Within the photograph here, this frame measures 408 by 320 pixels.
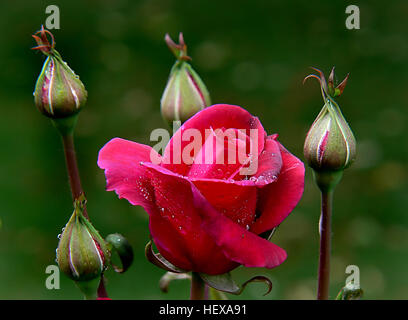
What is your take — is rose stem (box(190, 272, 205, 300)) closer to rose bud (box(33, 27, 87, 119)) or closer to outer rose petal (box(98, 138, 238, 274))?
outer rose petal (box(98, 138, 238, 274))

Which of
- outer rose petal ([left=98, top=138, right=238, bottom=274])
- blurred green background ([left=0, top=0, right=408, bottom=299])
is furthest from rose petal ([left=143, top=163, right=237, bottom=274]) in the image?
blurred green background ([left=0, top=0, right=408, bottom=299])

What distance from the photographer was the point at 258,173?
0.33 metres

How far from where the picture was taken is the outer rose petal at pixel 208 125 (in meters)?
0.34

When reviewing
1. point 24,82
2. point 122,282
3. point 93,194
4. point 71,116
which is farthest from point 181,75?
point 24,82

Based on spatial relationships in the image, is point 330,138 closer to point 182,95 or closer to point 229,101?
point 182,95

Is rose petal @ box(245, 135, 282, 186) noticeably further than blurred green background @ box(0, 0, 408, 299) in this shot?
No

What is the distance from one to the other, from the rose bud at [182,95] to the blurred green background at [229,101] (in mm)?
955

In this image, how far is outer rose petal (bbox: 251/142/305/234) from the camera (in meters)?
0.33

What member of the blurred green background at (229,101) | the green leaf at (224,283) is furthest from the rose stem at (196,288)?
the blurred green background at (229,101)

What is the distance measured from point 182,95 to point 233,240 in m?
0.16

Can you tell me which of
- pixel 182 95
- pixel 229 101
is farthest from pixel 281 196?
pixel 229 101

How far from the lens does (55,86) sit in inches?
15.3

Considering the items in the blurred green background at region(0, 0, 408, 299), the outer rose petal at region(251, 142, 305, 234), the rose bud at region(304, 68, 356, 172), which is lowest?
the outer rose petal at region(251, 142, 305, 234)

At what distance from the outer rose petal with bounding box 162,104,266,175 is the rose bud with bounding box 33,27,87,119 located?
0.08 metres
